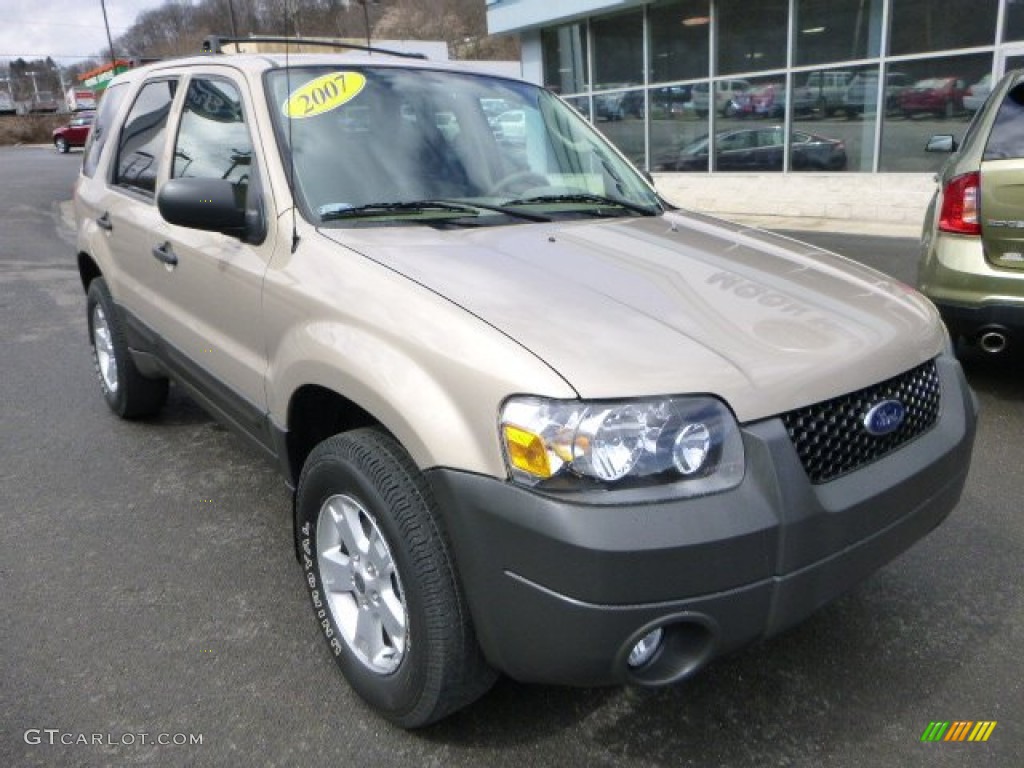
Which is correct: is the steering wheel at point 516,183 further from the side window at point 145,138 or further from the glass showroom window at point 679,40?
the glass showroom window at point 679,40

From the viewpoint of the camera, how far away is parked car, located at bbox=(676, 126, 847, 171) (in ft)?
44.9

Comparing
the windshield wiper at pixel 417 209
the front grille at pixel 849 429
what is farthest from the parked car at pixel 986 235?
the windshield wiper at pixel 417 209

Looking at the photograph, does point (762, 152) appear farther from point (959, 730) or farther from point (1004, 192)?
point (959, 730)

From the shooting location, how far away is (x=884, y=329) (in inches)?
87.7

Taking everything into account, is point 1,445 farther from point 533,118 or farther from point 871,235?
point 871,235

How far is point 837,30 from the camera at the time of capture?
13.2 meters

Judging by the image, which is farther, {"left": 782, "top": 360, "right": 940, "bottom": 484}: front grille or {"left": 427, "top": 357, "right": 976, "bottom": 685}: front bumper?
{"left": 782, "top": 360, "right": 940, "bottom": 484}: front grille

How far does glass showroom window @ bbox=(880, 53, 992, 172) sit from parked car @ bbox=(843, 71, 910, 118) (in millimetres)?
68

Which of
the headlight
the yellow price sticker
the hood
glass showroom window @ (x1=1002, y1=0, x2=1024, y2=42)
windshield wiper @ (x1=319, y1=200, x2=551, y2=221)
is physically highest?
glass showroom window @ (x1=1002, y1=0, x2=1024, y2=42)

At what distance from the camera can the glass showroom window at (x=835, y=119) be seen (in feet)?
42.7

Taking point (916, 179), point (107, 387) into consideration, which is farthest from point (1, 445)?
point (916, 179)

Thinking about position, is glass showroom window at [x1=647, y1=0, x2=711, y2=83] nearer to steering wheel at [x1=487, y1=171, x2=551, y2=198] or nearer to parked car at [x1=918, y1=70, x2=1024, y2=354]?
parked car at [x1=918, y1=70, x2=1024, y2=354]

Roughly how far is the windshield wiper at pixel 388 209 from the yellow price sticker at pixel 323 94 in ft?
1.37

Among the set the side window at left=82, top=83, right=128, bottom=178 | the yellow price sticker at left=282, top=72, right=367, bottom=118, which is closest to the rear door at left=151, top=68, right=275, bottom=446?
the yellow price sticker at left=282, top=72, right=367, bottom=118
